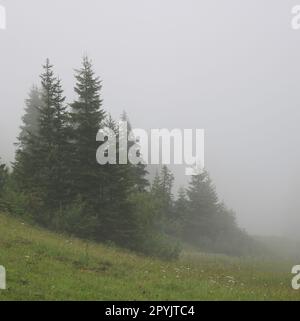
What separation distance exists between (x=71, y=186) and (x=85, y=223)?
2.73 meters

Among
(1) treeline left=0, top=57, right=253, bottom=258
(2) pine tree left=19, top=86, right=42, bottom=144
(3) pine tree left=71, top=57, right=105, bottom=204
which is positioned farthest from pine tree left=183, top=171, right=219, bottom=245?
(3) pine tree left=71, top=57, right=105, bottom=204

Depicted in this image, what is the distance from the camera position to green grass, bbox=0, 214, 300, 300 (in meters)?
15.3

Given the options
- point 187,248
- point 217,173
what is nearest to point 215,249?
point 187,248

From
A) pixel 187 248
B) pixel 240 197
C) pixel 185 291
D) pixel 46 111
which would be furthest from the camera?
pixel 240 197

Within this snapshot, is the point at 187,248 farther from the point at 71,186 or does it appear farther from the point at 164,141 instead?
the point at 164,141

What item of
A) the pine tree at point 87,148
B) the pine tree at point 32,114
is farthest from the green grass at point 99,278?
the pine tree at point 32,114

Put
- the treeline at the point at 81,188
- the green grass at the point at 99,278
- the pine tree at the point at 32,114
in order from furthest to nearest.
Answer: the pine tree at the point at 32,114, the treeline at the point at 81,188, the green grass at the point at 99,278

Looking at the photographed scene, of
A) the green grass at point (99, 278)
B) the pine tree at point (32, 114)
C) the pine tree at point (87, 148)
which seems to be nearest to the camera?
the green grass at point (99, 278)

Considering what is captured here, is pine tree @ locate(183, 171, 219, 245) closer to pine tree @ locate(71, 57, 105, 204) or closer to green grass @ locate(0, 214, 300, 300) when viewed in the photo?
pine tree @ locate(71, 57, 105, 204)

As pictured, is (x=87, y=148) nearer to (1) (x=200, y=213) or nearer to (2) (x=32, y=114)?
(2) (x=32, y=114)

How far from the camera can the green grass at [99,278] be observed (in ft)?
50.1

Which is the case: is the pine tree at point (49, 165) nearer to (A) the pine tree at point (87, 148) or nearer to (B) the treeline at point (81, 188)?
(B) the treeline at point (81, 188)

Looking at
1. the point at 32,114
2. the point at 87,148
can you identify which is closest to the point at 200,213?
the point at 32,114

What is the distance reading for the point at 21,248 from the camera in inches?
797
